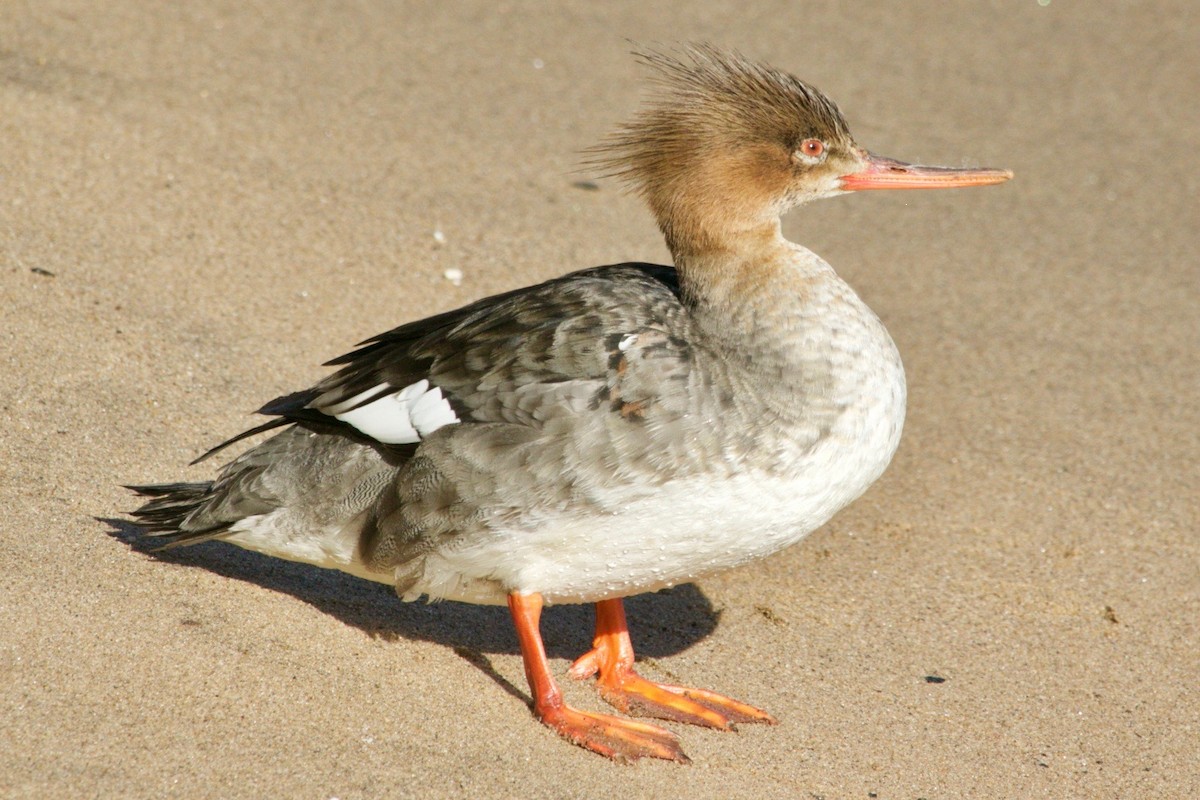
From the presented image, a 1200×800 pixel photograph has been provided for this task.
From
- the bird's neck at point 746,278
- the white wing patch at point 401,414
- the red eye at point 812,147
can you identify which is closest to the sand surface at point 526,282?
the white wing patch at point 401,414

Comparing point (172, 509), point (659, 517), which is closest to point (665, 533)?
point (659, 517)

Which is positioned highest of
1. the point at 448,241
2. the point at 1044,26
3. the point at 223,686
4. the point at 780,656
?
the point at 1044,26

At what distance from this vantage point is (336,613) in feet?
16.1

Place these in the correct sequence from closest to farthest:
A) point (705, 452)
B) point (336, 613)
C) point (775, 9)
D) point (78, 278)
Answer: point (705, 452)
point (336, 613)
point (78, 278)
point (775, 9)

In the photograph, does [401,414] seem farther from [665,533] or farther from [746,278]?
[746,278]

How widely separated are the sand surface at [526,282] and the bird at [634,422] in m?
0.38

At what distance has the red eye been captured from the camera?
4520 mm

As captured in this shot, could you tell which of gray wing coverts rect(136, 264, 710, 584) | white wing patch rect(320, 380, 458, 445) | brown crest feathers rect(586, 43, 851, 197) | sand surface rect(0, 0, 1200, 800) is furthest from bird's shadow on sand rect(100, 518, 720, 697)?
brown crest feathers rect(586, 43, 851, 197)

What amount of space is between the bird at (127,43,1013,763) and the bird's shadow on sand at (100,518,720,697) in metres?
0.30

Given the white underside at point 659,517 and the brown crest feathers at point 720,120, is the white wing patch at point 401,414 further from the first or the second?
the brown crest feathers at point 720,120

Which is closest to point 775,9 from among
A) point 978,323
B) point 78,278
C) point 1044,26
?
point 1044,26

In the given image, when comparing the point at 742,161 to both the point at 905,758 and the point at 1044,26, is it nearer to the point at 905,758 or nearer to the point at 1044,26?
the point at 905,758

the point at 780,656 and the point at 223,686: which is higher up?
the point at 223,686

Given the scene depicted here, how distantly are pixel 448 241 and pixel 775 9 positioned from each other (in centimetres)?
443
